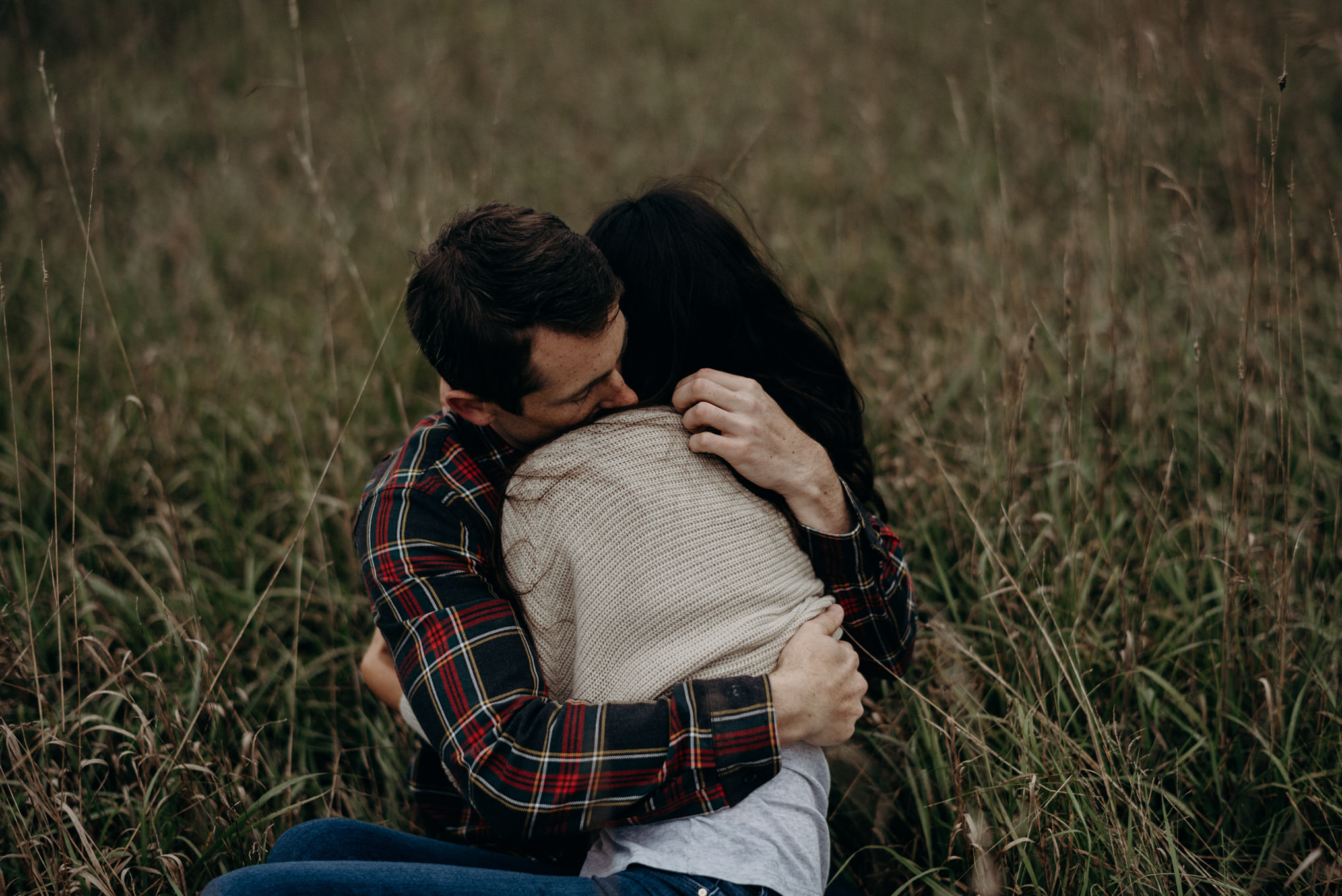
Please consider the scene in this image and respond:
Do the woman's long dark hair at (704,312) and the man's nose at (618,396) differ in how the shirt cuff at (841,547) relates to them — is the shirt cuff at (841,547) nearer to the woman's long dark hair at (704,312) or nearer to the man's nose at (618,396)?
the woman's long dark hair at (704,312)

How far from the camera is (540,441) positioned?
1545 mm

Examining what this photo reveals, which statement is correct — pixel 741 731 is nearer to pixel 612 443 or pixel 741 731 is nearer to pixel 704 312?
pixel 612 443

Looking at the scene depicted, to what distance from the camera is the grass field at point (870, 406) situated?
172cm

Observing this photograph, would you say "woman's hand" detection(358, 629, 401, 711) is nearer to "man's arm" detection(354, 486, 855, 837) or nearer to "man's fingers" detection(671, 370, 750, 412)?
"man's arm" detection(354, 486, 855, 837)

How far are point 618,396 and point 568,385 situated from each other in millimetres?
109

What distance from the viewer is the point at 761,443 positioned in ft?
4.58

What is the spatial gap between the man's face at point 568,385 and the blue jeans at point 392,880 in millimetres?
723

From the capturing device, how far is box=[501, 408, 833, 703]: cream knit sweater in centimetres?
128

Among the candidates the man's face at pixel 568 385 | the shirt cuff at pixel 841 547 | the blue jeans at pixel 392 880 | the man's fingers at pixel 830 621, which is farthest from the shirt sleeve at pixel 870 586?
the blue jeans at pixel 392 880

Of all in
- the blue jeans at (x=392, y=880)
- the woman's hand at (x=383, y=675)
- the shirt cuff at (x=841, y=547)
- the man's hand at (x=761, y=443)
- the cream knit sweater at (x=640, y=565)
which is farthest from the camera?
the woman's hand at (x=383, y=675)

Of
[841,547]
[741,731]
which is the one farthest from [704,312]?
[741,731]

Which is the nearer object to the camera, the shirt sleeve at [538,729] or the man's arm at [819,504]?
the shirt sleeve at [538,729]

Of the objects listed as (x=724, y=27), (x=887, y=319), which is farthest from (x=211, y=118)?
(x=887, y=319)

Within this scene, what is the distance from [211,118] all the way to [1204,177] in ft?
18.0
